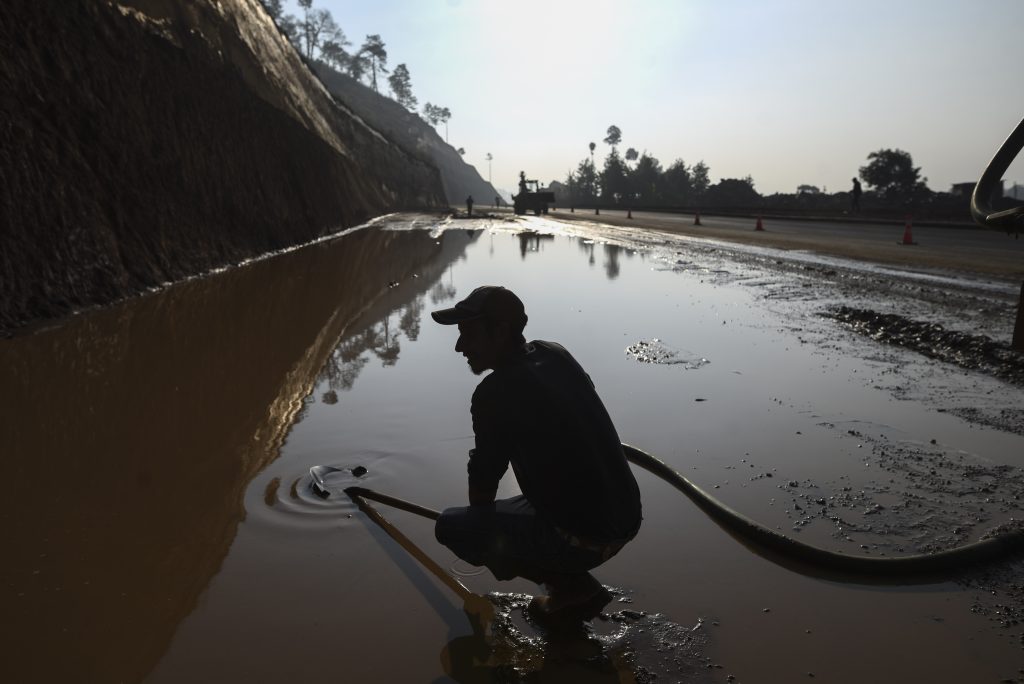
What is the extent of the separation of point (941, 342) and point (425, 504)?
5739 mm

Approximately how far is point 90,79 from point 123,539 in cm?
887

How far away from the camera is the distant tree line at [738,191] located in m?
36.8

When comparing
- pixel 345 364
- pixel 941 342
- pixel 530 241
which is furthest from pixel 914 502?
pixel 530 241

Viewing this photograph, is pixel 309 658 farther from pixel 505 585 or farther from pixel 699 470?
pixel 699 470

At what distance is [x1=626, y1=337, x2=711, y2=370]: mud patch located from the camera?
597 cm

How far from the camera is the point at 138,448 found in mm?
3902

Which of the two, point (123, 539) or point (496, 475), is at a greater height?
point (496, 475)

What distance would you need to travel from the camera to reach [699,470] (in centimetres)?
376

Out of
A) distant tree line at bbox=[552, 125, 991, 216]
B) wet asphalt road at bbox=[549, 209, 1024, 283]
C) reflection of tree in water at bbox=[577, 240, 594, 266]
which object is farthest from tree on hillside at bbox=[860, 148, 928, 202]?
reflection of tree in water at bbox=[577, 240, 594, 266]

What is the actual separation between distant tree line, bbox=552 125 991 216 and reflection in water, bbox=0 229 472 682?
2782 cm

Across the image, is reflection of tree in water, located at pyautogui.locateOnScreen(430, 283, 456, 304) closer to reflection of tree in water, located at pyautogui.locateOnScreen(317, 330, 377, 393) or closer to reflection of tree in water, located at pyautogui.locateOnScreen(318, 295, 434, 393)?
reflection of tree in water, located at pyautogui.locateOnScreen(318, 295, 434, 393)

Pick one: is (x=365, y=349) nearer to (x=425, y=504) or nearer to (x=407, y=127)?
(x=425, y=504)

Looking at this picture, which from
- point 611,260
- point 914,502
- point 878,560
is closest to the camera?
point 878,560

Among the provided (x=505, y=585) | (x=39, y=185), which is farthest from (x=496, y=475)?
(x=39, y=185)
